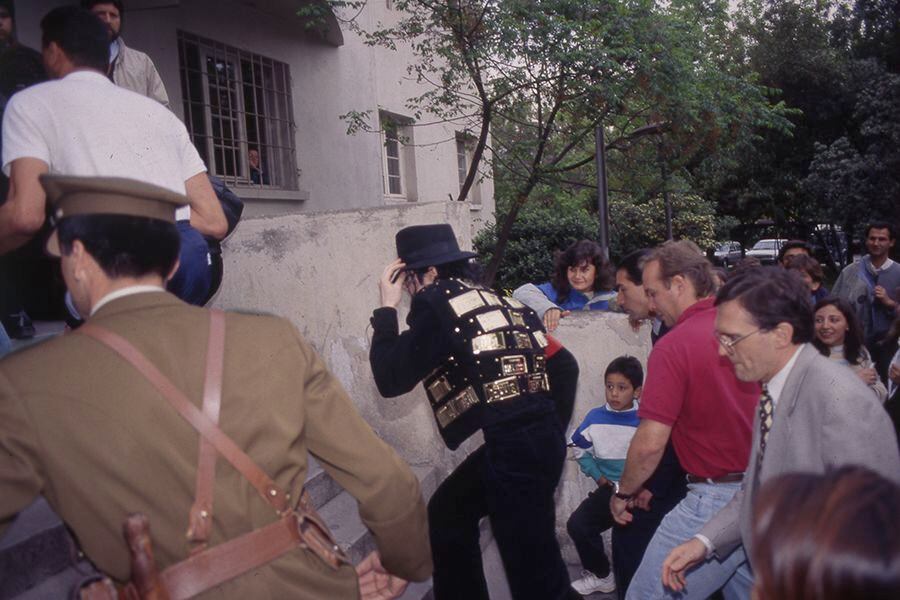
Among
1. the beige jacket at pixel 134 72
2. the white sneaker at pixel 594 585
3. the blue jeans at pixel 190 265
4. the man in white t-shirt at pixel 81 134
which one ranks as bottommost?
the white sneaker at pixel 594 585

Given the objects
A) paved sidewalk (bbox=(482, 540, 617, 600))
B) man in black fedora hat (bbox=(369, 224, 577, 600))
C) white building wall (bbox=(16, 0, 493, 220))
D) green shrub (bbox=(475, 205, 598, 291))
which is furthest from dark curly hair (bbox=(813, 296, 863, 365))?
green shrub (bbox=(475, 205, 598, 291))

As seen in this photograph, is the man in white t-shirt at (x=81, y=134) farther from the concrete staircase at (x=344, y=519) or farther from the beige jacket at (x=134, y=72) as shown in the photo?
the concrete staircase at (x=344, y=519)

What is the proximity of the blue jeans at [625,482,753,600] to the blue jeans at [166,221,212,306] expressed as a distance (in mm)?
2104

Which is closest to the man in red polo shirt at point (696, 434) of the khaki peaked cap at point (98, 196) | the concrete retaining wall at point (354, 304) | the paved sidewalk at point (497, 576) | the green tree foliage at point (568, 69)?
the paved sidewalk at point (497, 576)

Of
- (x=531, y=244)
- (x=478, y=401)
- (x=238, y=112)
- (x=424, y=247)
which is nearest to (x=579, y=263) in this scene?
(x=424, y=247)

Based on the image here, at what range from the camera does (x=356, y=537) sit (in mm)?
4363

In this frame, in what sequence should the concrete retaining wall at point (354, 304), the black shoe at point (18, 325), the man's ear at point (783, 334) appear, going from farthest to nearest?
the concrete retaining wall at point (354, 304) → the black shoe at point (18, 325) → the man's ear at point (783, 334)

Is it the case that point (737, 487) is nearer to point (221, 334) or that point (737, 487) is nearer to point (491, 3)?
point (221, 334)

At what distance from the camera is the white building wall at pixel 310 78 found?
770 centimetres

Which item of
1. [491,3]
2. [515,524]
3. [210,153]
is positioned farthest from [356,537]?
[491,3]

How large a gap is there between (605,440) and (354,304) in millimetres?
1796

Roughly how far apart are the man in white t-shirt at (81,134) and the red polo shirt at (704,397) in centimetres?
182

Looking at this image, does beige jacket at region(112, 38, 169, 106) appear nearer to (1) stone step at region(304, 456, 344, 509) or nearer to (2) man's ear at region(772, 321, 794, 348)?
(1) stone step at region(304, 456, 344, 509)

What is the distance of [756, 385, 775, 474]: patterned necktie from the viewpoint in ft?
9.07
